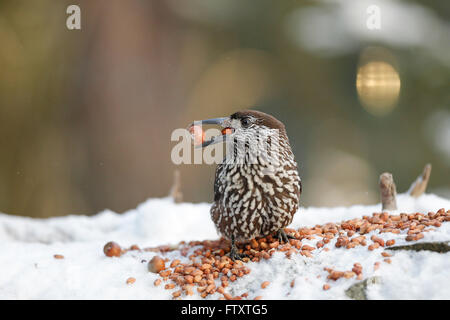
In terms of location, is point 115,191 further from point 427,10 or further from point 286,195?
point 427,10

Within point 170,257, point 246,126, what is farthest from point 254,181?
point 170,257

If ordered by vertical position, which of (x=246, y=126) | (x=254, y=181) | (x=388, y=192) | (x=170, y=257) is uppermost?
(x=246, y=126)

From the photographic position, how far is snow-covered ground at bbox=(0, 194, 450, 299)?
1.47m

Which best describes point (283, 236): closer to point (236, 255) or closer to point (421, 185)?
point (236, 255)

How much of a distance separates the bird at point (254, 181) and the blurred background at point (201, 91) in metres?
2.17

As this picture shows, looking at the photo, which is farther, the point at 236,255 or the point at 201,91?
the point at 201,91

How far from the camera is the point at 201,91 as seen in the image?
14.0 feet

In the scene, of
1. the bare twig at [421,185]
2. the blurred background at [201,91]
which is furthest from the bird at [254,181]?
the blurred background at [201,91]

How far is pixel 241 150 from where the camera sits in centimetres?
196

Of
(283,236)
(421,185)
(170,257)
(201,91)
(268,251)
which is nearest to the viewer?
(268,251)

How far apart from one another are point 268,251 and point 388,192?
0.86m

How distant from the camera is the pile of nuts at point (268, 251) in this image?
66.1 inches
